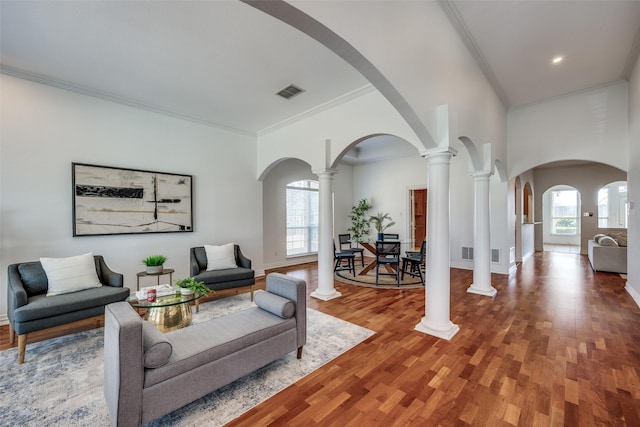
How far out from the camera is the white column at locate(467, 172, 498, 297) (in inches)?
183

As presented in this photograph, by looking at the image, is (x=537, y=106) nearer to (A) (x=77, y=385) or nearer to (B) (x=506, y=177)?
(B) (x=506, y=177)

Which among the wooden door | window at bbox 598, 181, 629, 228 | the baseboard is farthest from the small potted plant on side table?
window at bbox 598, 181, 629, 228

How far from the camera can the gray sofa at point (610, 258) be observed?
599 cm

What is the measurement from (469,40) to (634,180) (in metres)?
3.41

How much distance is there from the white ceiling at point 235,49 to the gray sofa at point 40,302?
2551mm

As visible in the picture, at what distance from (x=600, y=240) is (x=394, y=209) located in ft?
15.9

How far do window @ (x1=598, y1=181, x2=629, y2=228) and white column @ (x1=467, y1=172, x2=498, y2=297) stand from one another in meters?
8.84

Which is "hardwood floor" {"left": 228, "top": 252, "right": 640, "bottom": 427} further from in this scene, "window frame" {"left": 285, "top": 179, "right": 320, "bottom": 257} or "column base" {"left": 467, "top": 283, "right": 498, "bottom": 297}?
"window frame" {"left": 285, "top": 179, "right": 320, "bottom": 257}

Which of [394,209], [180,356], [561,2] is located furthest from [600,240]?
[180,356]

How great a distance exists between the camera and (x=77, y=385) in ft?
7.30

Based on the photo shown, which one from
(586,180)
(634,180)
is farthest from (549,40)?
(586,180)

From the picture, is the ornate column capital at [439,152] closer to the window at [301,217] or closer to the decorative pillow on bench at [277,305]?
the decorative pillow on bench at [277,305]

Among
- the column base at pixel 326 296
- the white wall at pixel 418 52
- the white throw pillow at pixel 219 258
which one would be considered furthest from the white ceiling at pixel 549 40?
the white throw pillow at pixel 219 258

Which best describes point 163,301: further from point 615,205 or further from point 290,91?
point 615,205
